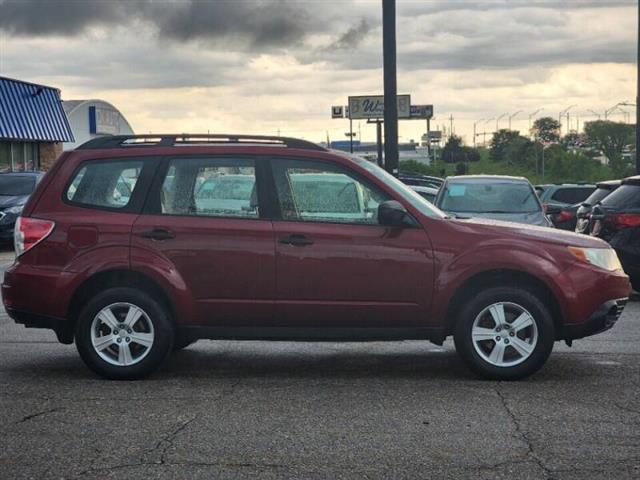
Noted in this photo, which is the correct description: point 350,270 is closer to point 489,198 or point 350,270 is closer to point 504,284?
point 504,284

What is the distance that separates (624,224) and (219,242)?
6.65m

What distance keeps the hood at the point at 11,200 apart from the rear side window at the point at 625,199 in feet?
43.7

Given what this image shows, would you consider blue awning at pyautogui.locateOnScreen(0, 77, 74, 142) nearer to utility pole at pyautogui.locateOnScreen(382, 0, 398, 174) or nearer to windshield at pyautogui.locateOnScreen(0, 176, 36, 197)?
windshield at pyautogui.locateOnScreen(0, 176, 36, 197)

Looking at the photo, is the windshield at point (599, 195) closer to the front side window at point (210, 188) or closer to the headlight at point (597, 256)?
the headlight at point (597, 256)

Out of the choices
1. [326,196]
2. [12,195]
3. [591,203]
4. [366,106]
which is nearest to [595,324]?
[326,196]

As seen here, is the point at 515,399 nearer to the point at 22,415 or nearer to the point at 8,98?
the point at 22,415

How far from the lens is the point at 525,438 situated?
5.80m

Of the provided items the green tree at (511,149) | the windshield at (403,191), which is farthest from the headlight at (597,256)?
the green tree at (511,149)

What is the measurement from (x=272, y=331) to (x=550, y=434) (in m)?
2.35

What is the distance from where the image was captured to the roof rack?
25.4ft

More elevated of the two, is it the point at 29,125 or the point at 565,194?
the point at 29,125

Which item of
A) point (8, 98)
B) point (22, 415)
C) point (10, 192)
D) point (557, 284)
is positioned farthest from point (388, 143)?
point (8, 98)

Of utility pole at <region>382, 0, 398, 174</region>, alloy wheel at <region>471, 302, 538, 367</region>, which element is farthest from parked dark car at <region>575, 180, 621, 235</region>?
utility pole at <region>382, 0, 398, 174</region>

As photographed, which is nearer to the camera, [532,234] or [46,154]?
[532,234]
